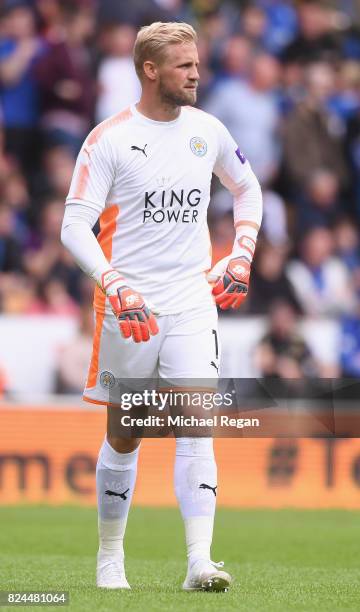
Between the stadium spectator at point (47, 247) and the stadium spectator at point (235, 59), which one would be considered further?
the stadium spectator at point (235, 59)

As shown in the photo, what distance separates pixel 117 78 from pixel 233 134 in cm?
136

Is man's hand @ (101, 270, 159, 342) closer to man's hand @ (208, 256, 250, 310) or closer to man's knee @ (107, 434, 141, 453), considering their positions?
man's hand @ (208, 256, 250, 310)

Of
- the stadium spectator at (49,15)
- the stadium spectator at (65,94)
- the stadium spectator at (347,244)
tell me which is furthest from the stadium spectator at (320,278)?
the stadium spectator at (49,15)

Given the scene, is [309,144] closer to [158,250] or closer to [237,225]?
[237,225]

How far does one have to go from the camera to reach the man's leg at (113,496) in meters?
6.62

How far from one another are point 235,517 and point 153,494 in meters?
1.01

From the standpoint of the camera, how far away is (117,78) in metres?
14.6

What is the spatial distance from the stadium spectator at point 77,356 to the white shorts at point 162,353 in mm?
6164

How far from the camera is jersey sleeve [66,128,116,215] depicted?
6.38 metres

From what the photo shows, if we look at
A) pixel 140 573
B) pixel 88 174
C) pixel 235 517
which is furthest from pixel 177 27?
pixel 235 517

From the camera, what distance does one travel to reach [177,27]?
21.1ft

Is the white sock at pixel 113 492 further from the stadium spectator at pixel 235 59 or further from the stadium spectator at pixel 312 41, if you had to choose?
the stadium spectator at pixel 312 41

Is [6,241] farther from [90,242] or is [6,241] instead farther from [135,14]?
[90,242]

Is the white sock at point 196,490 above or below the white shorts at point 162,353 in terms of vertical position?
below
